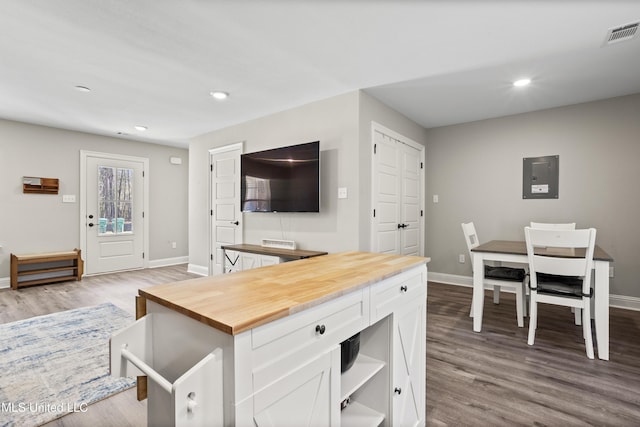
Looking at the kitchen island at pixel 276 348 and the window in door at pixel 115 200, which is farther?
the window in door at pixel 115 200

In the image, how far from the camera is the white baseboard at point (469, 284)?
3486 millimetres

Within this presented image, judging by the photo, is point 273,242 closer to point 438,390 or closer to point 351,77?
point 351,77

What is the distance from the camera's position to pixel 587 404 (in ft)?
5.90

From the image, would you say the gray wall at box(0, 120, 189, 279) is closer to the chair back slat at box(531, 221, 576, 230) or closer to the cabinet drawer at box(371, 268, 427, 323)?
the cabinet drawer at box(371, 268, 427, 323)

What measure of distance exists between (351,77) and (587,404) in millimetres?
3008

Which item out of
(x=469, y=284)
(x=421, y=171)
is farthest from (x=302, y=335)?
(x=421, y=171)

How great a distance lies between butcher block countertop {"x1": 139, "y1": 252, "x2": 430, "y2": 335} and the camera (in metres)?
0.82

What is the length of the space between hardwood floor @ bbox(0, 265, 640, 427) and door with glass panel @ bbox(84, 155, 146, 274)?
1.83 meters

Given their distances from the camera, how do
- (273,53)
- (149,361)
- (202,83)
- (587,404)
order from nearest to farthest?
(149,361) → (587,404) → (273,53) → (202,83)

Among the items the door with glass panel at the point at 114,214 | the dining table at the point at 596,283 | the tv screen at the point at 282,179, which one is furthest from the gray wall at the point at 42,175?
the dining table at the point at 596,283

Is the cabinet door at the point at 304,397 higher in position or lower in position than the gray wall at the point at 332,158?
lower

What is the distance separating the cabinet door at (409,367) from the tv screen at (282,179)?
2086 mm

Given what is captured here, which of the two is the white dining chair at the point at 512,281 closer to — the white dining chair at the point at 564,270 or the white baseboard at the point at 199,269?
the white dining chair at the point at 564,270

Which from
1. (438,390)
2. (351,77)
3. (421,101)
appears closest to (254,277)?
(438,390)
